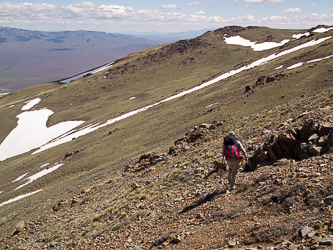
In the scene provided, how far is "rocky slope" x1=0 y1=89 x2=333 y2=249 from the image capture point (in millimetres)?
6129

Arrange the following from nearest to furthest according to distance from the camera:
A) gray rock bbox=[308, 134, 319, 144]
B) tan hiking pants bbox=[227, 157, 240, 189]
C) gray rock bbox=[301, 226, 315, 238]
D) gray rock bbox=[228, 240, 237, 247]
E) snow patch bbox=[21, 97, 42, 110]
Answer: gray rock bbox=[301, 226, 315, 238] < gray rock bbox=[228, 240, 237, 247] < gray rock bbox=[308, 134, 319, 144] < tan hiking pants bbox=[227, 157, 240, 189] < snow patch bbox=[21, 97, 42, 110]

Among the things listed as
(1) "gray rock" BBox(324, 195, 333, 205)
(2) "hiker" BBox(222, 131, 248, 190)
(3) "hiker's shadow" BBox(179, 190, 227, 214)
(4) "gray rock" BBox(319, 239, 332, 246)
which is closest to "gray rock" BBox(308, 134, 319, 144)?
(2) "hiker" BBox(222, 131, 248, 190)

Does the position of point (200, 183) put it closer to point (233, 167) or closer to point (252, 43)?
point (233, 167)

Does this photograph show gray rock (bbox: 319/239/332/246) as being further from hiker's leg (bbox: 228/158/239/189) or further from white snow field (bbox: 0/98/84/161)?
white snow field (bbox: 0/98/84/161)

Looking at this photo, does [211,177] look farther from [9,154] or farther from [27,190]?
[9,154]

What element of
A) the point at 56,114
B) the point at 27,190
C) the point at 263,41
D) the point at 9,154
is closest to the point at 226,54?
the point at 263,41

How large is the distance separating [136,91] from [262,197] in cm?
9498

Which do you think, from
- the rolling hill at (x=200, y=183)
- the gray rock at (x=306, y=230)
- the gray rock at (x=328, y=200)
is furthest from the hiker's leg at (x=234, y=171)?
the gray rock at (x=306, y=230)

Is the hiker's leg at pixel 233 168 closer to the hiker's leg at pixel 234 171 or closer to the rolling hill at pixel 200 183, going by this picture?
the hiker's leg at pixel 234 171

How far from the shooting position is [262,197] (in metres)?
7.72

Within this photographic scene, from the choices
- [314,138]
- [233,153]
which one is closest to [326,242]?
[233,153]

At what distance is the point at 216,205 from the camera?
28.5 ft

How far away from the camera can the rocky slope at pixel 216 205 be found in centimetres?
613

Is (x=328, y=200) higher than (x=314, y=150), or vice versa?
(x=314, y=150)
